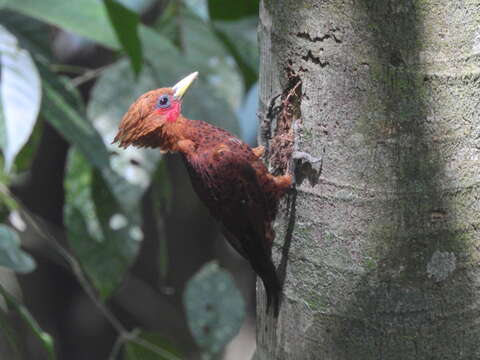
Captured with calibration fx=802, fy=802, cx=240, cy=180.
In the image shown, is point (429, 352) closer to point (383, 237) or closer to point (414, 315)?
point (414, 315)

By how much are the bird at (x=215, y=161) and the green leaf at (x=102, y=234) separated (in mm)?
446

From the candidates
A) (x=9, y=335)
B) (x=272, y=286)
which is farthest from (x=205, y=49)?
(x=9, y=335)

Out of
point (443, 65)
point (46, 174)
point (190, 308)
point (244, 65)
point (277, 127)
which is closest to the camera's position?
point (443, 65)

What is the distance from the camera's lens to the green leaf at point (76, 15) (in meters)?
2.67

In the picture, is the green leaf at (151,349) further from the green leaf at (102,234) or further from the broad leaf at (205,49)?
the broad leaf at (205,49)

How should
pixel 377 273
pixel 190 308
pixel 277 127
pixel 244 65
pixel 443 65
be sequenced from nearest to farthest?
pixel 443 65, pixel 377 273, pixel 277 127, pixel 190 308, pixel 244 65

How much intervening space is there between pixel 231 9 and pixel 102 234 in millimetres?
909

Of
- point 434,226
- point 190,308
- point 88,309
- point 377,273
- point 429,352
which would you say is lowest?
point 88,309

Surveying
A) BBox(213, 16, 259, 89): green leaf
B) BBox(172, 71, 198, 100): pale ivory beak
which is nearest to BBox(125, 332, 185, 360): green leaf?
BBox(172, 71, 198, 100): pale ivory beak

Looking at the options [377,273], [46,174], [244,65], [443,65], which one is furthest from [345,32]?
[46,174]

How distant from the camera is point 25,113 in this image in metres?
2.17

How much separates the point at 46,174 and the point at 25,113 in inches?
139

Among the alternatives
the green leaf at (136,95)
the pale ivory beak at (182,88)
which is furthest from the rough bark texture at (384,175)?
the green leaf at (136,95)

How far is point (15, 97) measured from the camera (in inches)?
86.5
